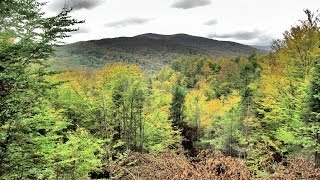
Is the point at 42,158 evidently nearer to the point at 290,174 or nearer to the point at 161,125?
the point at 290,174

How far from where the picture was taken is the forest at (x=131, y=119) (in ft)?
40.9

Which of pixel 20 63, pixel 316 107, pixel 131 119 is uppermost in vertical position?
pixel 20 63

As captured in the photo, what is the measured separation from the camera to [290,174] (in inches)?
459

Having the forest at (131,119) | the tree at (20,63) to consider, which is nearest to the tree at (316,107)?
the forest at (131,119)

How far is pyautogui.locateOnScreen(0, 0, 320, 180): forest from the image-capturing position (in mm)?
12461

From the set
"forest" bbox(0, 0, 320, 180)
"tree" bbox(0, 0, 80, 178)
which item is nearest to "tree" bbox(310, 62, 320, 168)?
"forest" bbox(0, 0, 320, 180)

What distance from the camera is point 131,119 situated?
3762cm

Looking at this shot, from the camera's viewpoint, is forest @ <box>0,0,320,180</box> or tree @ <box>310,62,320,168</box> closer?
forest @ <box>0,0,320,180</box>

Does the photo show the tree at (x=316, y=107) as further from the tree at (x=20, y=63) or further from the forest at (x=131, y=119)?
the tree at (x=20, y=63)

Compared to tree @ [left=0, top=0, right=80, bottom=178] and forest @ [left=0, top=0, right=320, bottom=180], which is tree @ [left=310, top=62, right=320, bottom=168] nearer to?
forest @ [left=0, top=0, right=320, bottom=180]

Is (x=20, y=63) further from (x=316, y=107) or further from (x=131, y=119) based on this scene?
(x=131, y=119)

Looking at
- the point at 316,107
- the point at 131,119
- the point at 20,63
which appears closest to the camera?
the point at 20,63

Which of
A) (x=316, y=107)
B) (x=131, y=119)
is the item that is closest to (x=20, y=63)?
(x=316, y=107)

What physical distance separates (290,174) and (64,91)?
79.2 ft
